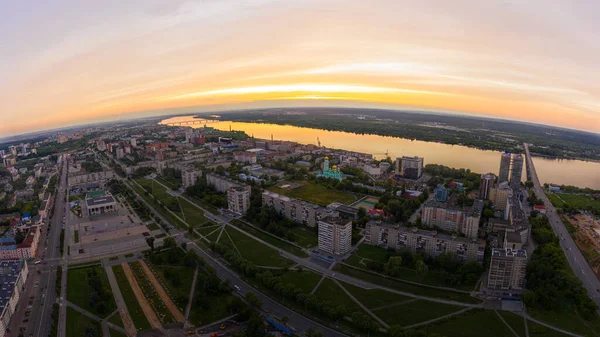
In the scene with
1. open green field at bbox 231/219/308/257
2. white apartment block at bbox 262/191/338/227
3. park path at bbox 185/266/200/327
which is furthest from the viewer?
white apartment block at bbox 262/191/338/227

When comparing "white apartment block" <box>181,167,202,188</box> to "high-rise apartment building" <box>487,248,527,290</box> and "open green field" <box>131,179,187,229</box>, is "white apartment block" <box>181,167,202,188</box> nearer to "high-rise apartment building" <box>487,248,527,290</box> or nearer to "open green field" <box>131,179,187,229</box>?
"open green field" <box>131,179,187,229</box>

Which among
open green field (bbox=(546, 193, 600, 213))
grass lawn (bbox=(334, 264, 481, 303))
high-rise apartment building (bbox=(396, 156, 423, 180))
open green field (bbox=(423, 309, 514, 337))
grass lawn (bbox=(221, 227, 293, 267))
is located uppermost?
high-rise apartment building (bbox=(396, 156, 423, 180))

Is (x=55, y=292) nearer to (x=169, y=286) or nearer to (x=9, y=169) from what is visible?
(x=169, y=286)

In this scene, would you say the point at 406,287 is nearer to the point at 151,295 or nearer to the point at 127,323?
the point at 151,295

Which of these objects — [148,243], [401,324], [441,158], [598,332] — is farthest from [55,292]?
[441,158]

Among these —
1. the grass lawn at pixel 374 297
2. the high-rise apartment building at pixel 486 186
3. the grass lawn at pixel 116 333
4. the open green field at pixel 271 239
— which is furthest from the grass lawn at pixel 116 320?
the high-rise apartment building at pixel 486 186

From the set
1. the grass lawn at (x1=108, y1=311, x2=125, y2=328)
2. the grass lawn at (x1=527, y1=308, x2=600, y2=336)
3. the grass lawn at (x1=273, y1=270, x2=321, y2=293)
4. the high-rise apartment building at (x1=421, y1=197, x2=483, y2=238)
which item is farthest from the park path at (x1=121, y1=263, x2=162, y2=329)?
the high-rise apartment building at (x1=421, y1=197, x2=483, y2=238)
